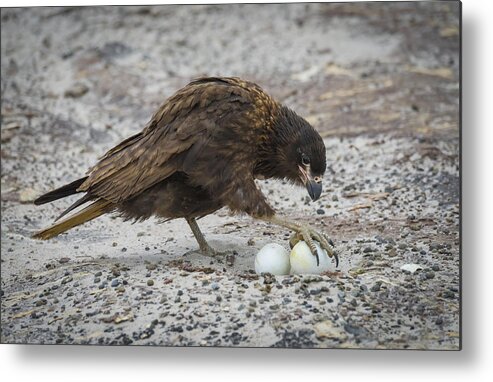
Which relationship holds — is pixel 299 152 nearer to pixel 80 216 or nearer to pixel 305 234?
pixel 305 234

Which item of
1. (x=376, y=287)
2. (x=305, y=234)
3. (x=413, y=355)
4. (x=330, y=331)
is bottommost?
(x=413, y=355)

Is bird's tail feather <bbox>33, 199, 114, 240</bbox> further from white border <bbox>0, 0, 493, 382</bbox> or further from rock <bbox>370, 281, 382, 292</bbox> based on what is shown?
rock <bbox>370, 281, 382, 292</bbox>

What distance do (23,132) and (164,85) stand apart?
1.12 meters

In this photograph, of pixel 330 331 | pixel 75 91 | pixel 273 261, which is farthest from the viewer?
pixel 75 91

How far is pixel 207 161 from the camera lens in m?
3.61

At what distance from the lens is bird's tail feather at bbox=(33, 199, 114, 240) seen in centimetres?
370

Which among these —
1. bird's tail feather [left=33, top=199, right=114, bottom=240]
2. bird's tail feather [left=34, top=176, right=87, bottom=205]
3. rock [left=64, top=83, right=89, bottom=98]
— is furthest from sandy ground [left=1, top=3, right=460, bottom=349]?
bird's tail feather [left=34, top=176, right=87, bottom=205]

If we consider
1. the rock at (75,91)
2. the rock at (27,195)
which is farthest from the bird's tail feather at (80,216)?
the rock at (75,91)

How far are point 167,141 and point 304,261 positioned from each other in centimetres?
81

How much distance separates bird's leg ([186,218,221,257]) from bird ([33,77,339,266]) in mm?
193

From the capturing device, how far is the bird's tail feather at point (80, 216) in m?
3.70

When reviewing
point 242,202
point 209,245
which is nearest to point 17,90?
point 209,245

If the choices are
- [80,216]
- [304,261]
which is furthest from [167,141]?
[304,261]

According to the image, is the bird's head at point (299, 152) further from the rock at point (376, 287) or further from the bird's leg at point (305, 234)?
the rock at point (376, 287)
